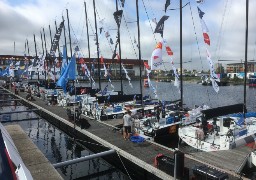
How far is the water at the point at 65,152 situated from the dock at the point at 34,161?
391 cm

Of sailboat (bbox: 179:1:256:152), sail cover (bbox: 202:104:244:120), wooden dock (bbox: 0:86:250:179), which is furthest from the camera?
sail cover (bbox: 202:104:244:120)

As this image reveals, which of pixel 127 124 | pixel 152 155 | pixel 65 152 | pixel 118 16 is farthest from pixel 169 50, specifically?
pixel 65 152

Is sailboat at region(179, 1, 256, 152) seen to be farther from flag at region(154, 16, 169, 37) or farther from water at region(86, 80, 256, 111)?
water at region(86, 80, 256, 111)

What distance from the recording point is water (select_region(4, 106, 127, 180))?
1538 centimetres

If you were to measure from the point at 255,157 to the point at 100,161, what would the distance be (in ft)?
31.5

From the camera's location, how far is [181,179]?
33.1ft

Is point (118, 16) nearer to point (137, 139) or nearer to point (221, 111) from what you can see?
point (221, 111)

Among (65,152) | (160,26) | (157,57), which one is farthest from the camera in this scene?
(160,26)

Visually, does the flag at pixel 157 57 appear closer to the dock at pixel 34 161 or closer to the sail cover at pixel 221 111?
the sail cover at pixel 221 111

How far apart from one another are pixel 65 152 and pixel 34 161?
34.3ft

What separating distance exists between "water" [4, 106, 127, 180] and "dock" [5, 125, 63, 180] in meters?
3.91

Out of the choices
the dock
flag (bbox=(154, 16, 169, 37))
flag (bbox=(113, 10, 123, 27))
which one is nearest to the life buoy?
the dock

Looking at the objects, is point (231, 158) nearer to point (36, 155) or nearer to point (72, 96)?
point (36, 155)

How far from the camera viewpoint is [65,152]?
20.2 metres
